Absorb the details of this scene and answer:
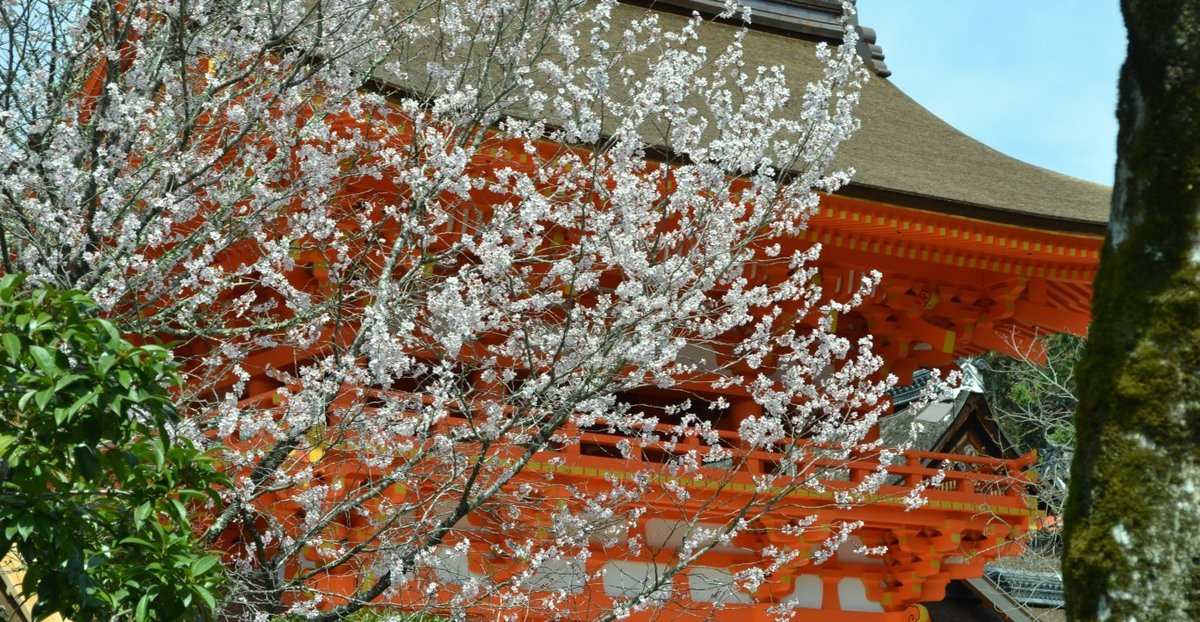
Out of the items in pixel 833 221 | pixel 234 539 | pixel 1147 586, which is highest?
pixel 833 221

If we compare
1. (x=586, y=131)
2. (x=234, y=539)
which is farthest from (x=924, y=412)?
(x=586, y=131)

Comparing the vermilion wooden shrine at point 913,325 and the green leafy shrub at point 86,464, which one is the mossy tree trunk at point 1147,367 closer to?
the green leafy shrub at point 86,464

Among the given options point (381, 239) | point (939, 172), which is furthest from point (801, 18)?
point (381, 239)

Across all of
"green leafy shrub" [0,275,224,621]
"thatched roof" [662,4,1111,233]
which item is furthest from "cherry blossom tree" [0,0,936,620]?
"thatched roof" [662,4,1111,233]

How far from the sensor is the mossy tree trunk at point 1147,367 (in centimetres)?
317

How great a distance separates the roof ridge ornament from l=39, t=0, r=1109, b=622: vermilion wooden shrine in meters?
3.32

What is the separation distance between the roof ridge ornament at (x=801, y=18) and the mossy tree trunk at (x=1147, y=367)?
11.1m

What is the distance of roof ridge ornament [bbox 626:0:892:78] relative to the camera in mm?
14586

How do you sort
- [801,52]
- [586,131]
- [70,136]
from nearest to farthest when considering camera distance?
[70,136]
[586,131]
[801,52]

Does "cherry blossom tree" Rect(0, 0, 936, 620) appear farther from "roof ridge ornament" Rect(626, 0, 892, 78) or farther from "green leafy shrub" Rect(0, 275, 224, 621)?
"roof ridge ornament" Rect(626, 0, 892, 78)

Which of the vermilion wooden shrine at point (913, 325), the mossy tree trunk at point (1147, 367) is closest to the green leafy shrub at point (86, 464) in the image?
the mossy tree trunk at point (1147, 367)

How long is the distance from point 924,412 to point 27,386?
651 inches

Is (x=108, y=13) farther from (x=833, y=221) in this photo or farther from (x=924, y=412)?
(x=924, y=412)

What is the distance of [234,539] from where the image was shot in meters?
10.4
